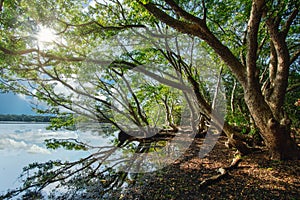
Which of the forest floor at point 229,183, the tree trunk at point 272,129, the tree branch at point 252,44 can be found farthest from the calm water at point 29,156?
the tree branch at point 252,44

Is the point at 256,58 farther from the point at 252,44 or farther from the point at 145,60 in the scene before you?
the point at 145,60

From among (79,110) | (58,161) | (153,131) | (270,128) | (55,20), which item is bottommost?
(58,161)

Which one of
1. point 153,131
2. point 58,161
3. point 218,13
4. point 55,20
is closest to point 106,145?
point 58,161

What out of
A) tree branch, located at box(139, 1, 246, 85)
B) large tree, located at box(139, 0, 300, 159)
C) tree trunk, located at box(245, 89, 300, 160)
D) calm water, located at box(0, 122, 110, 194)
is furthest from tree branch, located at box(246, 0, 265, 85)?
calm water, located at box(0, 122, 110, 194)

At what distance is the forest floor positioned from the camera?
2.30 metres

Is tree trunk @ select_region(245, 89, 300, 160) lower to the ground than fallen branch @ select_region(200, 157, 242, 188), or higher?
higher

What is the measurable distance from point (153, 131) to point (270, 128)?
5796 mm

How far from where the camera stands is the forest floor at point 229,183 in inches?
90.4

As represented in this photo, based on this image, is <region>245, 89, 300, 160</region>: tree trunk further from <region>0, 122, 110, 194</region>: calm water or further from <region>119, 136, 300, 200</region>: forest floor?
<region>0, 122, 110, 194</region>: calm water

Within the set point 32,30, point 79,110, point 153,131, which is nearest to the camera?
point 32,30

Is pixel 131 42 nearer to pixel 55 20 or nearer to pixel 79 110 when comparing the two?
pixel 55 20

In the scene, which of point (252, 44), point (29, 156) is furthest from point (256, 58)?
point (29, 156)

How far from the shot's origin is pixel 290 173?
8.89ft

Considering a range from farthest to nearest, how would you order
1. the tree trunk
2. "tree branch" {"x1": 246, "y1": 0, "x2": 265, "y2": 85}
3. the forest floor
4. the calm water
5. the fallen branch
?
the calm water
the tree trunk
"tree branch" {"x1": 246, "y1": 0, "x2": 265, "y2": 85}
the fallen branch
the forest floor
